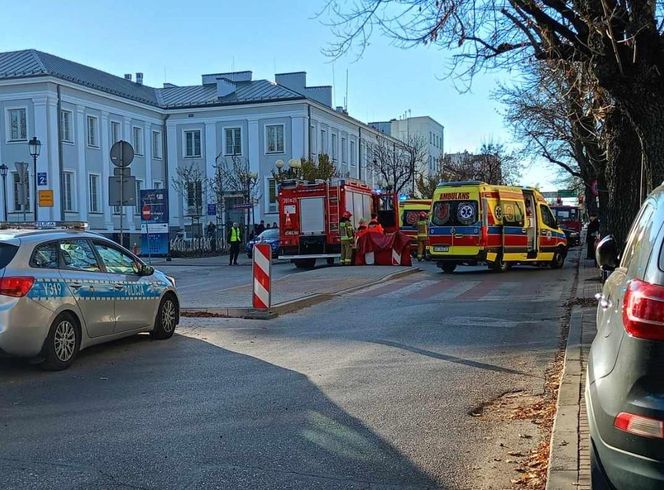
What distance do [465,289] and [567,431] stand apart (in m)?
11.8

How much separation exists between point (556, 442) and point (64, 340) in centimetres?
548

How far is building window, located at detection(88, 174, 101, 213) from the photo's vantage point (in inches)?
1786

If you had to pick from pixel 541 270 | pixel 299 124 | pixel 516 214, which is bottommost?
pixel 541 270

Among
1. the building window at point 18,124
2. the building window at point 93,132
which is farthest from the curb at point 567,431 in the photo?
the building window at point 93,132

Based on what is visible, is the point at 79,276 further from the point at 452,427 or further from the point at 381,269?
the point at 381,269

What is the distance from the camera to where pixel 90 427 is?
5.64 meters

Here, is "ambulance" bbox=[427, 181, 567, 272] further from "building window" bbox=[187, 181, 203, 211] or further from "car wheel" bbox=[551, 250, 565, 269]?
"building window" bbox=[187, 181, 203, 211]

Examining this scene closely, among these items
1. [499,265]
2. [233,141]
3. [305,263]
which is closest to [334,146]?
[233,141]

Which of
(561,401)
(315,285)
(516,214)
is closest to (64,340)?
(561,401)

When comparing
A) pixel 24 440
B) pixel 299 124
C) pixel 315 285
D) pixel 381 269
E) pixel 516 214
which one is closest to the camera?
pixel 24 440

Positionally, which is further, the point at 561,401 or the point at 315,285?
the point at 315,285

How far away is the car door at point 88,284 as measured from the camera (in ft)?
25.9

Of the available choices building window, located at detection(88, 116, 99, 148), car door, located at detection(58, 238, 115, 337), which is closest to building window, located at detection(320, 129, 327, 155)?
building window, located at detection(88, 116, 99, 148)

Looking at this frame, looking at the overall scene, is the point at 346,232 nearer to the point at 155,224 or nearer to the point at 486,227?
the point at 486,227
